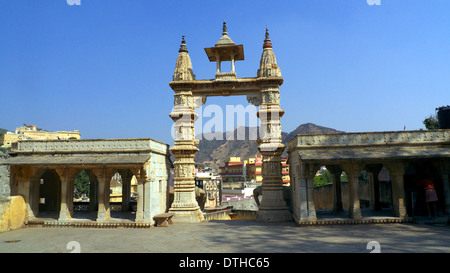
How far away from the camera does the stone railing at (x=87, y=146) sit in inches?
629

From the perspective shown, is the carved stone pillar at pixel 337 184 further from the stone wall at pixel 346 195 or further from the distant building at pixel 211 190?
the distant building at pixel 211 190

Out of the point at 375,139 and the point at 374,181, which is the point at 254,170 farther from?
the point at 375,139

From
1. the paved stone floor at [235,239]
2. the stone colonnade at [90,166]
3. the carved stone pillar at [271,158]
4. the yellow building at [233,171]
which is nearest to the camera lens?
the paved stone floor at [235,239]

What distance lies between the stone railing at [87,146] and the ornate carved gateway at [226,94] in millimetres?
2464

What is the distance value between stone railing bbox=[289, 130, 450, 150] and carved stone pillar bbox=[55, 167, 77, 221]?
13085 mm

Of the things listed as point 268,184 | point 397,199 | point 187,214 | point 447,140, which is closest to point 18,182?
point 187,214

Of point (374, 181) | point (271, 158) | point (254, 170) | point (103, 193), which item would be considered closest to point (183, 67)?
point (271, 158)

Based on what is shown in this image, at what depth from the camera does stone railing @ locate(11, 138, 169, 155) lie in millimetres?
15977

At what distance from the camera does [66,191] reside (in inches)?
633

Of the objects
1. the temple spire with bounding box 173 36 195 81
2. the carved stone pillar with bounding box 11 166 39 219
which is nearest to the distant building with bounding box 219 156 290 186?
the temple spire with bounding box 173 36 195 81

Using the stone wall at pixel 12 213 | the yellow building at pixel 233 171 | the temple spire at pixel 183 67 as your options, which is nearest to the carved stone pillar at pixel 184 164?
the temple spire at pixel 183 67

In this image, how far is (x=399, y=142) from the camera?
14750mm

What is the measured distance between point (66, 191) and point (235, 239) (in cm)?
1042

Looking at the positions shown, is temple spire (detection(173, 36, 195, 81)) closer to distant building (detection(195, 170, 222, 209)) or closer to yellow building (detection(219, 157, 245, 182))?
distant building (detection(195, 170, 222, 209))
